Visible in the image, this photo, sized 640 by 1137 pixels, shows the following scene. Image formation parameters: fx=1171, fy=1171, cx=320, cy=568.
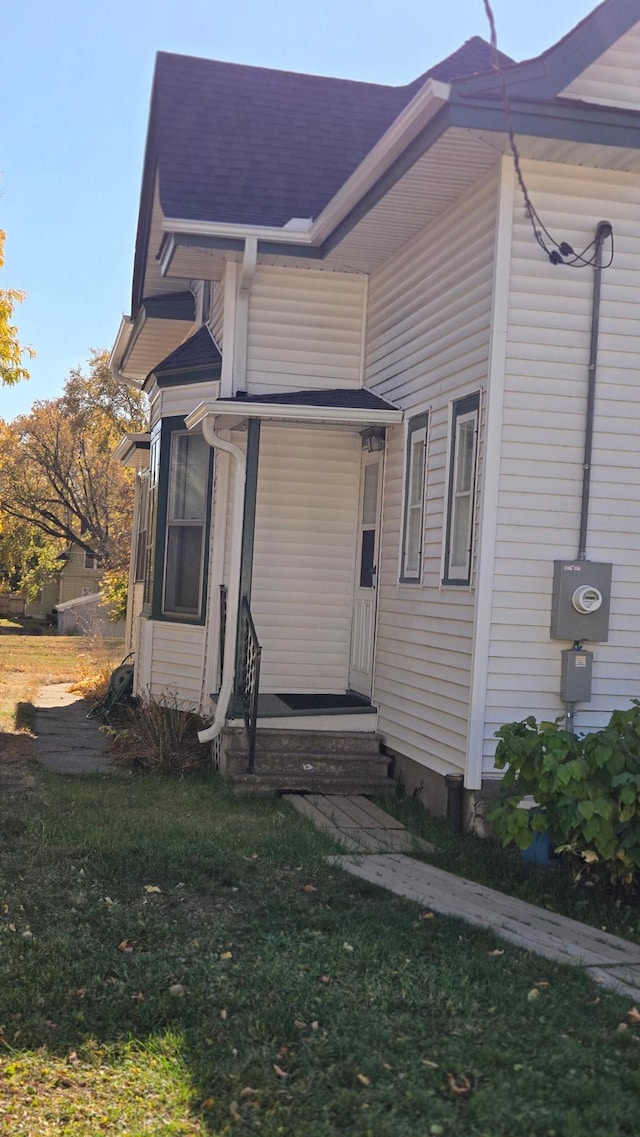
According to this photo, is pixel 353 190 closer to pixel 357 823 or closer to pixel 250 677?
pixel 250 677

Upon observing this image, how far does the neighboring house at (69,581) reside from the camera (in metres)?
35.1

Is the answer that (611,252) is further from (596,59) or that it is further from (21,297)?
(21,297)

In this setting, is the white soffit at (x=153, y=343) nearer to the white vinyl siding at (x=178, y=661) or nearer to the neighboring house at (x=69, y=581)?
the white vinyl siding at (x=178, y=661)

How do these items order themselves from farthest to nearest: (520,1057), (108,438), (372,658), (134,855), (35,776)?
(108,438)
(372,658)
(35,776)
(134,855)
(520,1057)

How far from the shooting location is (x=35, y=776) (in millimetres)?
8883

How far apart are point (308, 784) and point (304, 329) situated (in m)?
3.82

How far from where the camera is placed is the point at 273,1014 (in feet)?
14.1

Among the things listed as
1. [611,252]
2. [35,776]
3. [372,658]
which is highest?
[611,252]

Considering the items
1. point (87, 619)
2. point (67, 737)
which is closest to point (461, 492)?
point (67, 737)

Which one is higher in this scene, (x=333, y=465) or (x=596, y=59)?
(x=596, y=59)

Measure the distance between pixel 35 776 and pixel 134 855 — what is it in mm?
2713

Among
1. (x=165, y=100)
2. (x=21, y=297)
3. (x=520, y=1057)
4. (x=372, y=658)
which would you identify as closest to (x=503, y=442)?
(x=372, y=658)

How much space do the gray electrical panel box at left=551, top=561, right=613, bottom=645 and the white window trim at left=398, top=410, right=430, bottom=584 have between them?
1.54 meters

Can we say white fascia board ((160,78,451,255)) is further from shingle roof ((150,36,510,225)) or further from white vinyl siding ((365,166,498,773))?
white vinyl siding ((365,166,498,773))
